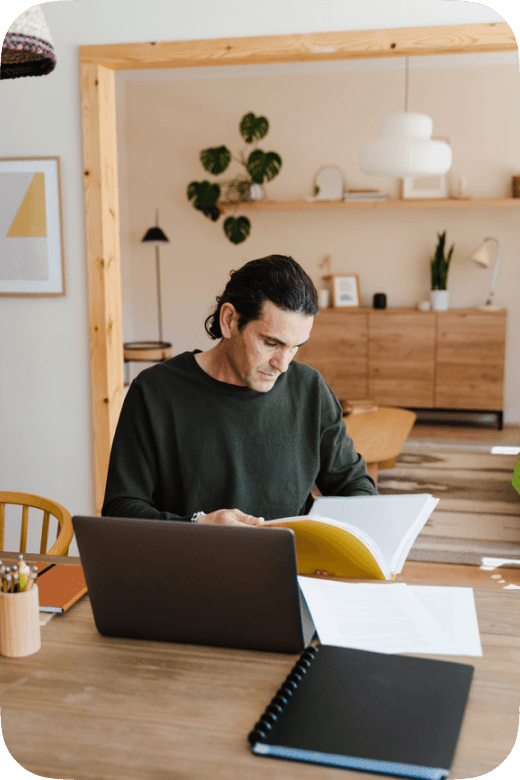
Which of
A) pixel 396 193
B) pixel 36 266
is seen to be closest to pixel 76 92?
pixel 36 266

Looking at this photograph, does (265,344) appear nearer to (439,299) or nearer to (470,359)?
(470,359)

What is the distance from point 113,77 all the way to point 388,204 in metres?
3.76

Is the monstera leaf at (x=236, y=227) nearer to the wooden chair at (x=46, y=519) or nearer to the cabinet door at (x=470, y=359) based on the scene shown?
the cabinet door at (x=470, y=359)

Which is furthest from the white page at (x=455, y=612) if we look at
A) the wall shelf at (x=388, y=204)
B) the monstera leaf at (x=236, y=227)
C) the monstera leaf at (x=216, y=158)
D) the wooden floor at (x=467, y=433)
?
the monstera leaf at (x=216, y=158)

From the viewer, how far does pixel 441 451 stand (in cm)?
542

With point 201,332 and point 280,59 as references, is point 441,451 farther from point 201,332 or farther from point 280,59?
point 280,59

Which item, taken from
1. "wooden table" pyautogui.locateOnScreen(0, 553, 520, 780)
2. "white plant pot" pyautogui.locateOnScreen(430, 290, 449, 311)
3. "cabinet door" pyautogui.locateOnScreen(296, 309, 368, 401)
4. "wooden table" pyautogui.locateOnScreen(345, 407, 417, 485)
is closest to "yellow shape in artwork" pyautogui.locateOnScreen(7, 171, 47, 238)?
"wooden table" pyautogui.locateOnScreen(345, 407, 417, 485)

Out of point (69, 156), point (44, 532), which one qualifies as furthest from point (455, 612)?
point (69, 156)

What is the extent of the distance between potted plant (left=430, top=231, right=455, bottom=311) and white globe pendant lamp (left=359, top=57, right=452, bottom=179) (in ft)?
8.18

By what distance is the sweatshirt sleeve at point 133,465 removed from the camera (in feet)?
5.66

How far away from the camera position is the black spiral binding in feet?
3.25

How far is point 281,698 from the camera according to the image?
105cm

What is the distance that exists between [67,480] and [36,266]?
883 mm

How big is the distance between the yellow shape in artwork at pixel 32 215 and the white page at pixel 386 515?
194 cm
